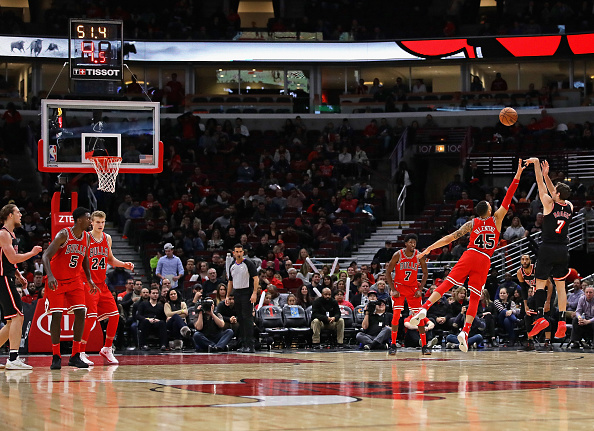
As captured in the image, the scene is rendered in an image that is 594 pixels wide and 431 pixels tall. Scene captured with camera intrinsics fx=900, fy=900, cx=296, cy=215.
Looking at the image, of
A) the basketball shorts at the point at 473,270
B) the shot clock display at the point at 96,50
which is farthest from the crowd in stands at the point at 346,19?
the basketball shorts at the point at 473,270

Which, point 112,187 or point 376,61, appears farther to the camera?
point 376,61

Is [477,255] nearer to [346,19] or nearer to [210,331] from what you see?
[210,331]

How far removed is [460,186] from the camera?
2492 centimetres

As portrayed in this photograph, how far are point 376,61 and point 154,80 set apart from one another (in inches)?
311

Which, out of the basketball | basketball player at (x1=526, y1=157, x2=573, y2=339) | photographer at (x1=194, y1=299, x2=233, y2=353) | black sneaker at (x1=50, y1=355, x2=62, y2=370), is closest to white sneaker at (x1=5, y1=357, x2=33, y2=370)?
black sneaker at (x1=50, y1=355, x2=62, y2=370)

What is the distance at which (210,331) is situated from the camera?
1581cm

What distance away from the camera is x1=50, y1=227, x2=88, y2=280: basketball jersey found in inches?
424

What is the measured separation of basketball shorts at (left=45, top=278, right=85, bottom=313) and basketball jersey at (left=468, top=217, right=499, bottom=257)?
16.7ft

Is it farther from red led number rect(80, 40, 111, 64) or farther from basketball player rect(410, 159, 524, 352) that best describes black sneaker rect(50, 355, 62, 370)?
red led number rect(80, 40, 111, 64)

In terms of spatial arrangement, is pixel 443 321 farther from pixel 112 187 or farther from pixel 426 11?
pixel 426 11

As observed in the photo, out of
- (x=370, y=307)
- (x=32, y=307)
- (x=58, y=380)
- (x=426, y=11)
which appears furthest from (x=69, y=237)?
(x=426, y=11)

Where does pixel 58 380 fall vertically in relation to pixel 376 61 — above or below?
below

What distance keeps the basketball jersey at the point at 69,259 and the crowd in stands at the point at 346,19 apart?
795 inches

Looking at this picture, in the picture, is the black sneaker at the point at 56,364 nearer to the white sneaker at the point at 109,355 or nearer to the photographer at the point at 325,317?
the white sneaker at the point at 109,355
